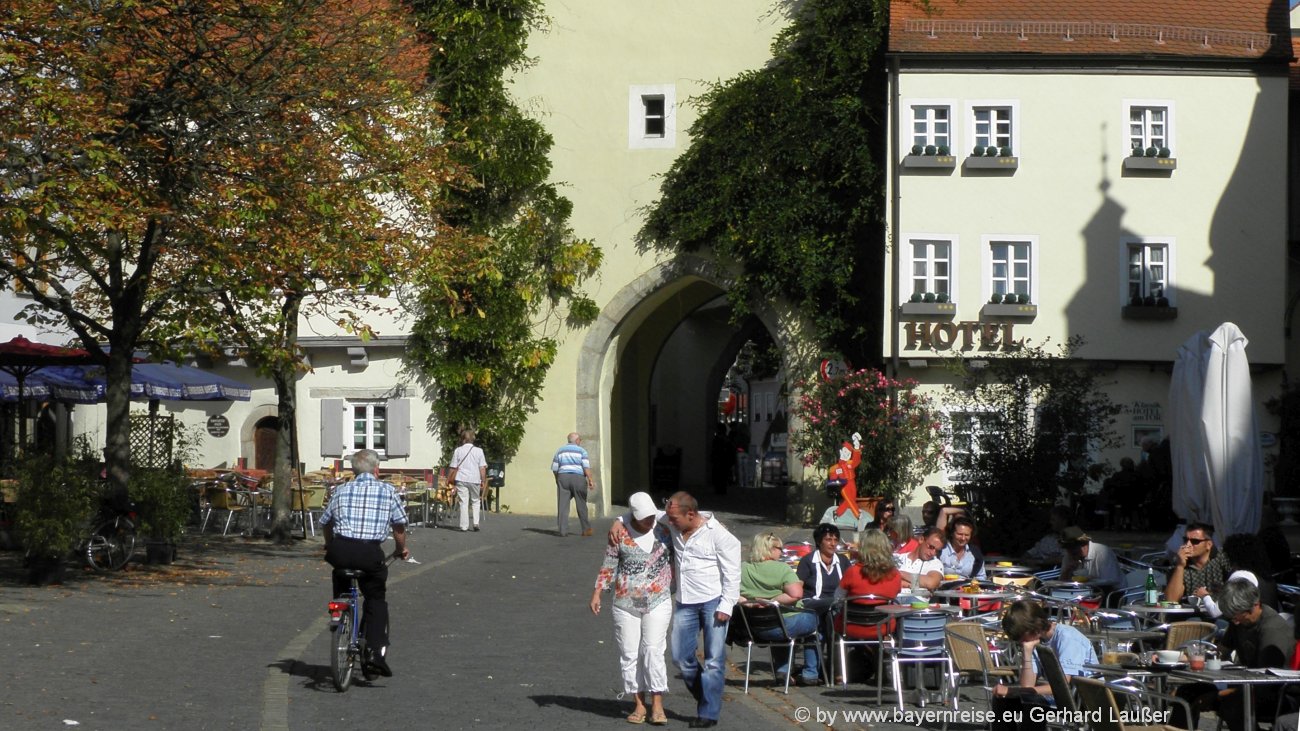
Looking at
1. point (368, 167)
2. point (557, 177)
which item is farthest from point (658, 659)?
point (557, 177)

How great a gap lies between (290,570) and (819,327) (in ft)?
42.0

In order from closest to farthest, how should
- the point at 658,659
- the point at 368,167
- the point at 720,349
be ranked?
the point at 658,659 < the point at 368,167 < the point at 720,349

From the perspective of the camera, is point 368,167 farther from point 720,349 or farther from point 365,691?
point 720,349

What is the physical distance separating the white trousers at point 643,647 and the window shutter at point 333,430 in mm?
22466

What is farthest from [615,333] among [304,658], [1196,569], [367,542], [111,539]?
[367,542]

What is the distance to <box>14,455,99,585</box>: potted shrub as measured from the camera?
17266 mm

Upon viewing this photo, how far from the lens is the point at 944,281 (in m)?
29.6

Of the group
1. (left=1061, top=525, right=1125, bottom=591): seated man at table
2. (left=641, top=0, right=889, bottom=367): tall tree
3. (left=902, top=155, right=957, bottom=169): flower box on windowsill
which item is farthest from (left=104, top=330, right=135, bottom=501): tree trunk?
(left=902, top=155, right=957, bottom=169): flower box on windowsill

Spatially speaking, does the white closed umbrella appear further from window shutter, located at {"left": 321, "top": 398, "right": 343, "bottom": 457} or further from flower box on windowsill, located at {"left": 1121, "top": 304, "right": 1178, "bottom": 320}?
window shutter, located at {"left": 321, "top": 398, "right": 343, "bottom": 457}

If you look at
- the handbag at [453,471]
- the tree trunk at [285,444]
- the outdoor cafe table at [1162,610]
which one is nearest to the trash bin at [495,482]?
the handbag at [453,471]

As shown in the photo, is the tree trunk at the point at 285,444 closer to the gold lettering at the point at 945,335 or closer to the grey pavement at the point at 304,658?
the grey pavement at the point at 304,658

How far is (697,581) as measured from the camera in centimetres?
1080

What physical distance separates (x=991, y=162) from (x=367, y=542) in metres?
19.6

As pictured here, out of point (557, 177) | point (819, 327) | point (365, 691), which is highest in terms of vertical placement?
point (557, 177)
